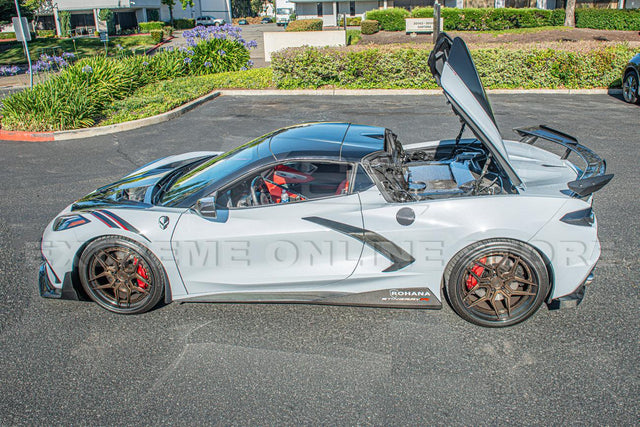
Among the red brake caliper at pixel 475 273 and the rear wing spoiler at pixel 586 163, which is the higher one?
the rear wing spoiler at pixel 586 163

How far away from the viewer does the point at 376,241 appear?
3791mm

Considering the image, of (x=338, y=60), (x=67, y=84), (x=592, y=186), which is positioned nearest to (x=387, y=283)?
(x=592, y=186)

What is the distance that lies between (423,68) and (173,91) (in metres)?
7.24

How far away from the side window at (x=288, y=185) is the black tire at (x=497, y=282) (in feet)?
3.51

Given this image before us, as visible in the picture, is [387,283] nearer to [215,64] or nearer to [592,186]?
[592,186]

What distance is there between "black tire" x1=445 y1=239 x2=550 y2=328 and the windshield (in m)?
1.73

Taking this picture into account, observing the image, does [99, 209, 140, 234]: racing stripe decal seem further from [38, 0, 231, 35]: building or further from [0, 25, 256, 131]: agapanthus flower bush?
[38, 0, 231, 35]: building

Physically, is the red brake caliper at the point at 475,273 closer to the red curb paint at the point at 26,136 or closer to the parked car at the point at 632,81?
the red curb paint at the point at 26,136

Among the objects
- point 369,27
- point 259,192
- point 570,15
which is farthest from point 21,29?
point 570,15

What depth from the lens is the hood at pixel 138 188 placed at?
4273 millimetres

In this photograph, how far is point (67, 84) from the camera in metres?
11.9

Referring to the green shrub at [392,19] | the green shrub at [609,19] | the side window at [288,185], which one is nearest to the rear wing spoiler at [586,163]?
the side window at [288,185]

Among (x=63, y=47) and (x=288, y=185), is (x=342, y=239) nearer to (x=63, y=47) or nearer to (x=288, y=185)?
(x=288, y=185)

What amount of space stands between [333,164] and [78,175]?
19.1ft
